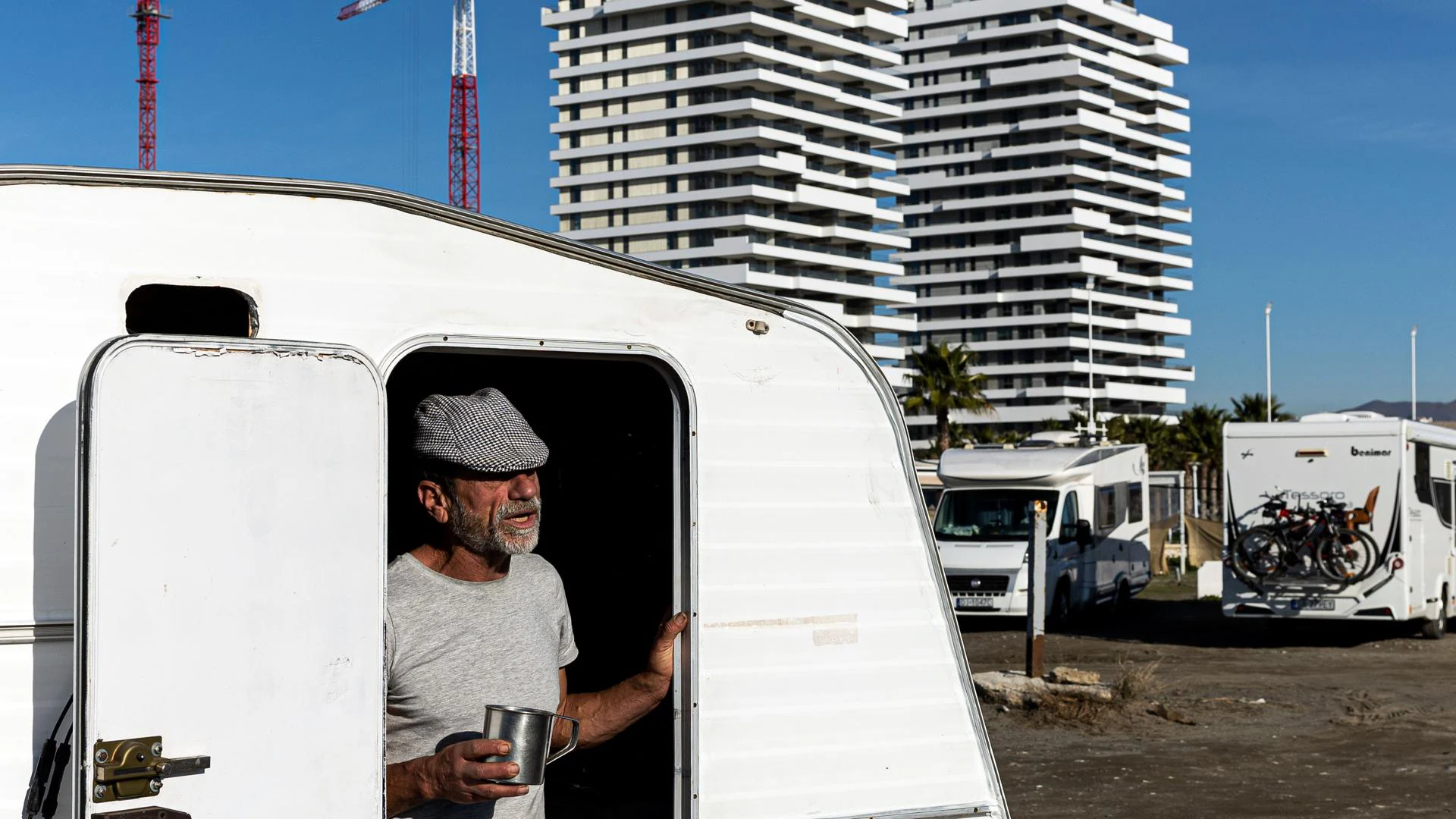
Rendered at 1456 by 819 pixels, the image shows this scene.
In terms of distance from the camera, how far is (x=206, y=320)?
3934 millimetres

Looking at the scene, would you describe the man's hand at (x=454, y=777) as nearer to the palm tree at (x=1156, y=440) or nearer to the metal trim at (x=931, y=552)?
the metal trim at (x=931, y=552)

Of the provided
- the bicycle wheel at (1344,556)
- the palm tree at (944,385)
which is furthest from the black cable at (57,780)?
the palm tree at (944,385)

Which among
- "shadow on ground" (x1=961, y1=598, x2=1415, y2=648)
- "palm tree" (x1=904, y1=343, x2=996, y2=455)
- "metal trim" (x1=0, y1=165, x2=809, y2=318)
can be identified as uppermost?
"palm tree" (x1=904, y1=343, x2=996, y2=455)

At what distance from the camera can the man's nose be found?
3963 mm

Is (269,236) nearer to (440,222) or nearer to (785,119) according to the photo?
(440,222)

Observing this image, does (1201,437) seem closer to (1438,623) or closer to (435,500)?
(1438,623)

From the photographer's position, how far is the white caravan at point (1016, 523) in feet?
64.3

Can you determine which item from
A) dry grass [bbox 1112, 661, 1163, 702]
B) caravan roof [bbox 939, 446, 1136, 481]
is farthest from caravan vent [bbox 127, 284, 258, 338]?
caravan roof [bbox 939, 446, 1136, 481]

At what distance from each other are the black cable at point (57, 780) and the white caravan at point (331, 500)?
0.09 metres

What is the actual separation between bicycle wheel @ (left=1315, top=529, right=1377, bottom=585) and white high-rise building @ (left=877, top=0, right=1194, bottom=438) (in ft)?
314

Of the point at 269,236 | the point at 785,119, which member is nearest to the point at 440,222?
the point at 269,236

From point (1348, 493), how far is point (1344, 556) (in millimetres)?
699

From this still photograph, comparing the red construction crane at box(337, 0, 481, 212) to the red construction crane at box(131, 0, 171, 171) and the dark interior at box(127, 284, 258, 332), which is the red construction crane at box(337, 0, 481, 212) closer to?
the red construction crane at box(131, 0, 171, 171)

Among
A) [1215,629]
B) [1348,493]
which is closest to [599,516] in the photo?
[1348,493]
